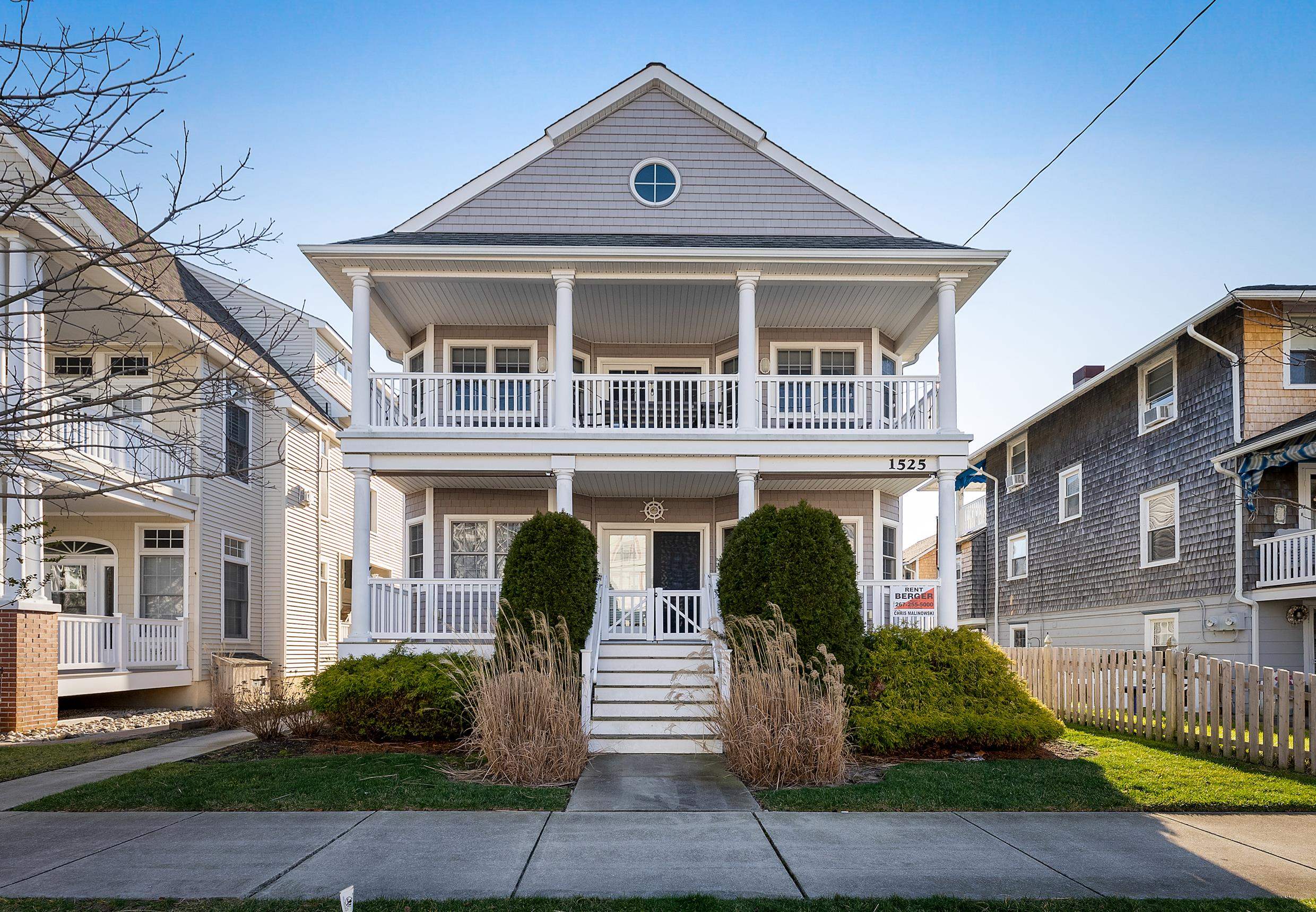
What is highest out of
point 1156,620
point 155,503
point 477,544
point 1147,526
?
point 155,503

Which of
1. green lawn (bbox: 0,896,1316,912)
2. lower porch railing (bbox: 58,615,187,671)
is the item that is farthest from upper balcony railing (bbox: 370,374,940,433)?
green lawn (bbox: 0,896,1316,912)

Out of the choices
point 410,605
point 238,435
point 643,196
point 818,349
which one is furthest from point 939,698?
point 238,435

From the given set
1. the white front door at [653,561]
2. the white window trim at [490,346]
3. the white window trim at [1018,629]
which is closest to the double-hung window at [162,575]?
the white window trim at [490,346]

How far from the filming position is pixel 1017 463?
87.6 ft

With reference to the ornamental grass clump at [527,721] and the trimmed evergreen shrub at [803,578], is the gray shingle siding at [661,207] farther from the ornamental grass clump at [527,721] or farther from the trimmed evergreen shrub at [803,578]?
the ornamental grass clump at [527,721]

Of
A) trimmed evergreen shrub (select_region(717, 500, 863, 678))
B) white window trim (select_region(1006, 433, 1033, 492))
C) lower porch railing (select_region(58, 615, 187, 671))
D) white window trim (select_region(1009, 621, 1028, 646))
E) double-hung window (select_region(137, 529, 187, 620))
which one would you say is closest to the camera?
trimmed evergreen shrub (select_region(717, 500, 863, 678))

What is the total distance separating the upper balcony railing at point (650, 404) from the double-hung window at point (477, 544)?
6.75 feet

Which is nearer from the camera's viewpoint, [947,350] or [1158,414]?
[947,350]

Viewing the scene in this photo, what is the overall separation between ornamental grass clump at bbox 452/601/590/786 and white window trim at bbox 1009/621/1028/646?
1938cm

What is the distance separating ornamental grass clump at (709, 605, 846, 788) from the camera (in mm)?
8211

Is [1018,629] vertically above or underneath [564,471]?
underneath

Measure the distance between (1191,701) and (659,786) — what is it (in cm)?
661

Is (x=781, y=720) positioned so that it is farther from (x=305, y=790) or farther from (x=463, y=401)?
(x=463, y=401)

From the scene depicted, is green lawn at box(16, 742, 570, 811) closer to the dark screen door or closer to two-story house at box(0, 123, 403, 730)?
two-story house at box(0, 123, 403, 730)
